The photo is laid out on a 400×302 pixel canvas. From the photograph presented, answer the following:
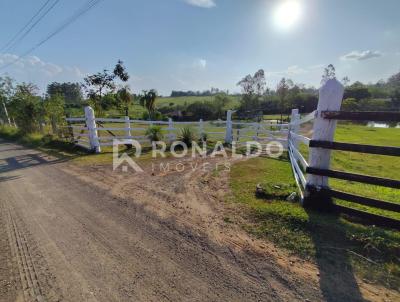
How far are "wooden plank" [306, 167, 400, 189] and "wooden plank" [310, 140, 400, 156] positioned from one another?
0.32 meters

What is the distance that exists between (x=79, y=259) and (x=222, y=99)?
49926 millimetres

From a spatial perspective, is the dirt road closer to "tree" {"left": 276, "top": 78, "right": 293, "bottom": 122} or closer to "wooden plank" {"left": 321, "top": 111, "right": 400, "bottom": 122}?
"wooden plank" {"left": 321, "top": 111, "right": 400, "bottom": 122}

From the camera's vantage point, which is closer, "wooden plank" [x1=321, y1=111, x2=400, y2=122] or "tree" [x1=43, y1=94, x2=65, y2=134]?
"wooden plank" [x1=321, y1=111, x2=400, y2=122]

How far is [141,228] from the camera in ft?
9.80

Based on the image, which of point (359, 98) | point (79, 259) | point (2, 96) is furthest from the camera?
point (359, 98)

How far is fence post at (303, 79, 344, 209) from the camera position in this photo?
300 centimetres

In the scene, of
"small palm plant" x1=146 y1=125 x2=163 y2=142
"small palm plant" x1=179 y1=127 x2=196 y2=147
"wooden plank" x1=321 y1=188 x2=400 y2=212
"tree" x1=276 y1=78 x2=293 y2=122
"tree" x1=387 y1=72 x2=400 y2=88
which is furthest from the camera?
"tree" x1=387 y1=72 x2=400 y2=88

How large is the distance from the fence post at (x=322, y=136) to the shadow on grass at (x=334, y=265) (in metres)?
0.36

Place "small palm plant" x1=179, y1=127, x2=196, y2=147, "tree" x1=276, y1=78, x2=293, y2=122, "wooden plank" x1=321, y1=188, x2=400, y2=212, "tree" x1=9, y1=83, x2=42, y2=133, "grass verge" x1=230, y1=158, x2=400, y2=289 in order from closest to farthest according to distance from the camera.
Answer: "grass verge" x1=230, y1=158, x2=400, y2=289 < "wooden plank" x1=321, y1=188, x2=400, y2=212 < "small palm plant" x1=179, y1=127, x2=196, y2=147 < "tree" x1=9, y1=83, x2=42, y2=133 < "tree" x1=276, y1=78, x2=293, y2=122

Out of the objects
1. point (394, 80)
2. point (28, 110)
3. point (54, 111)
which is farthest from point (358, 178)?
point (394, 80)

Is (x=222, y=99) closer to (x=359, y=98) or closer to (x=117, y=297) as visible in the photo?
(x=359, y=98)

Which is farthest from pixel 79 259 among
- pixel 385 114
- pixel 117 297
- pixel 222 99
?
pixel 222 99

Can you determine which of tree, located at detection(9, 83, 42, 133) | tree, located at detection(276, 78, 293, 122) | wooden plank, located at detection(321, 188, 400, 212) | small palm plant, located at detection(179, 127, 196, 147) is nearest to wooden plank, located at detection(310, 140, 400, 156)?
wooden plank, located at detection(321, 188, 400, 212)

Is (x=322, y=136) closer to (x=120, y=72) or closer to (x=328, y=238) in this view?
(x=328, y=238)
